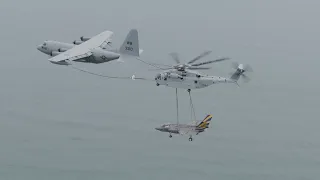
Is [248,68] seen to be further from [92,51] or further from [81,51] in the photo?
[81,51]

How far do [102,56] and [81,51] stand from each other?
18.5 feet

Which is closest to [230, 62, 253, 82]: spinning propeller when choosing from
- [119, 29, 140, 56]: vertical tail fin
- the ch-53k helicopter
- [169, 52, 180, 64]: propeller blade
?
the ch-53k helicopter

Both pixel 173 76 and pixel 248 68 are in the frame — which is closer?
pixel 248 68

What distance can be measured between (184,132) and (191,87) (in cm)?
1906

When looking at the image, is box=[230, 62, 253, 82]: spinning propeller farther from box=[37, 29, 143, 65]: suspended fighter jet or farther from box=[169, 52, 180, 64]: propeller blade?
box=[37, 29, 143, 65]: suspended fighter jet

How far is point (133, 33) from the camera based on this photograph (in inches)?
4756

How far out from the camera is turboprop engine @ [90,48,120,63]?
→ 123 m

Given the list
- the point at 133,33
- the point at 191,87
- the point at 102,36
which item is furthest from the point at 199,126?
the point at 102,36

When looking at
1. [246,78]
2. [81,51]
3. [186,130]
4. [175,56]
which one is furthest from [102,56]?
[246,78]

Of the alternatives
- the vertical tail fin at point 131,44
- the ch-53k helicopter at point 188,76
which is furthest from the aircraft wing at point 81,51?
the ch-53k helicopter at point 188,76

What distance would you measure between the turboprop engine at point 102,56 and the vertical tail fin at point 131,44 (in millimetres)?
2714

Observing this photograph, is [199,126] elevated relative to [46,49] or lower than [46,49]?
lower

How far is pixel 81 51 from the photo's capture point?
124688 millimetres

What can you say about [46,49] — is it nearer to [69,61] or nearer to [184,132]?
[69,61]
